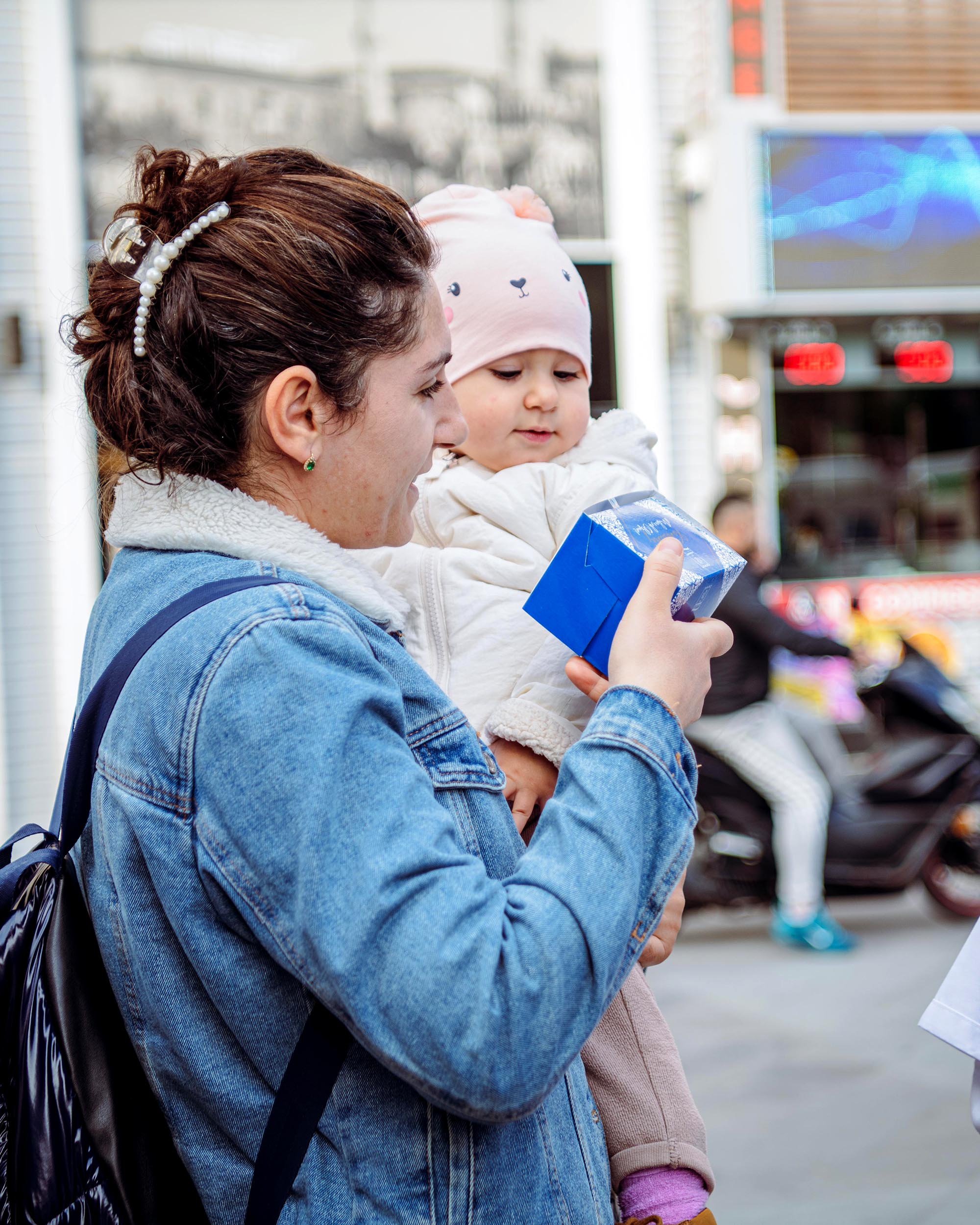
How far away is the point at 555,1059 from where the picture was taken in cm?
98

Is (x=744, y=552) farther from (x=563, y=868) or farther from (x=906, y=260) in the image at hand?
(x=563, y=868)

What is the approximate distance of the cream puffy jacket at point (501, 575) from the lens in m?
1.48

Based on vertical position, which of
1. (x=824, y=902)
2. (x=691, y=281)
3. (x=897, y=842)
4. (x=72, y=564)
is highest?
(x=691, y=281)

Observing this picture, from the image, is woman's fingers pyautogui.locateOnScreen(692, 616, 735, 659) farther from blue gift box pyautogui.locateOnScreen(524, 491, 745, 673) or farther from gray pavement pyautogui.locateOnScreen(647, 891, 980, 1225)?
gray pavement pyautogui.locateOnScreen(647, 891, 980, 1225)

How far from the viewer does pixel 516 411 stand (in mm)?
1751

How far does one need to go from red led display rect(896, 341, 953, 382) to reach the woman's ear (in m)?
8.25

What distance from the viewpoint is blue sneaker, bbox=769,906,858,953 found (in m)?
5.25

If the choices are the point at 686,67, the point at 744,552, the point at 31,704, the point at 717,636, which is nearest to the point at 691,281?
the point at 686,67

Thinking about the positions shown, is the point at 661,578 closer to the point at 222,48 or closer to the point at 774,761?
the point at 774,761

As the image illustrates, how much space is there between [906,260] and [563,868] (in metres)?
8.25

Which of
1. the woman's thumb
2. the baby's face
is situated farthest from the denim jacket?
the baby's face

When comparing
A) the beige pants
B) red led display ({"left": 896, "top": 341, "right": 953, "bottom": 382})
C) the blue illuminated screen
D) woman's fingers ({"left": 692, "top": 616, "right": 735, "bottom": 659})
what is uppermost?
the blue illuminated screen

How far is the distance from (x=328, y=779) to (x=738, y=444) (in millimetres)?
7690

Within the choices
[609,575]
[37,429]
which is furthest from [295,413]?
[37,429]
